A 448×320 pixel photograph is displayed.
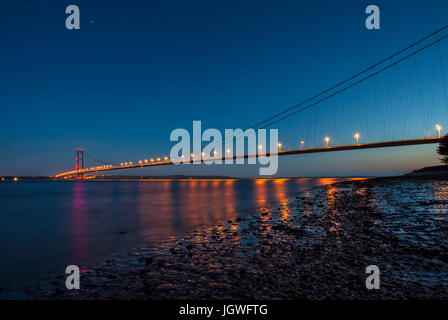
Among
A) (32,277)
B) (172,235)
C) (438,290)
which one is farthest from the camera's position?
(172,235)

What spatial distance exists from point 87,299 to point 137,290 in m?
0.58

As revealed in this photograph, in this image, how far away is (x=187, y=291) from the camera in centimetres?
331

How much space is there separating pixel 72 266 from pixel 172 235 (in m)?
2.93

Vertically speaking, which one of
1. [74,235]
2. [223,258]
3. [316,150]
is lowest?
[74,235]

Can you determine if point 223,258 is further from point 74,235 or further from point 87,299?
point 74,235

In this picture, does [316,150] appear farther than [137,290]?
Yes

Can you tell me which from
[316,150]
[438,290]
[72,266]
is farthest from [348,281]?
[316,150]

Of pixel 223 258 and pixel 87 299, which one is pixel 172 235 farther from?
pixel 87 299
